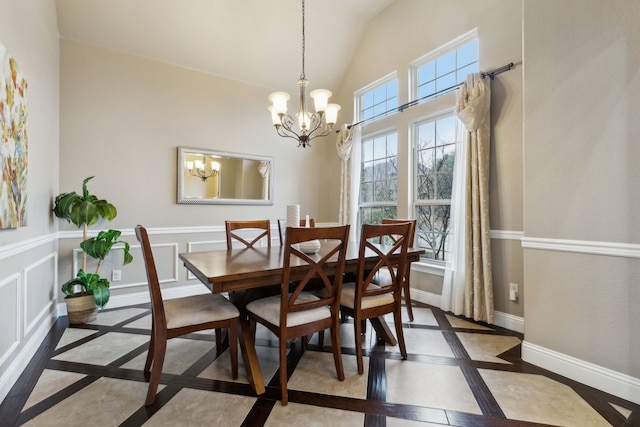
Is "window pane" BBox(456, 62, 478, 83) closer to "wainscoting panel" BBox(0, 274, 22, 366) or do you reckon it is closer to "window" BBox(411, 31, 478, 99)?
"window" BBox(411, 31, 478, 99)

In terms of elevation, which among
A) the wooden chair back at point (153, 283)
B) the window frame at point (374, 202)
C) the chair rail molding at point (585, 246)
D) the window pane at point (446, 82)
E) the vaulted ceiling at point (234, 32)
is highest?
the vaulted ceiling at point (234, 32)

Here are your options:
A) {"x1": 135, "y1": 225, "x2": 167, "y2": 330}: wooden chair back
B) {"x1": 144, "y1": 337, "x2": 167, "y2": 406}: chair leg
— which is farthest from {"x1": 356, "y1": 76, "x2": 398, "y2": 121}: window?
{"x1": 144, "y1": 337, "x2": 167, "y2": 406}: chair leg

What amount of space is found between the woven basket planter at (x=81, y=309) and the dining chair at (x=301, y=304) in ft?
6.27

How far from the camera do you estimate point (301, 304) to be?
1704 mm

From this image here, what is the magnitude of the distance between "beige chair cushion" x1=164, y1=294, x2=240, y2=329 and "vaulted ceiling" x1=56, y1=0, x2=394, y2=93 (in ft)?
10.3

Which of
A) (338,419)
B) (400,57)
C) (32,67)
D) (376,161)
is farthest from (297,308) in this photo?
(400,57)

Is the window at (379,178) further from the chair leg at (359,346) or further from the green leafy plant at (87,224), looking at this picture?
the green leafy plant at (87,224)

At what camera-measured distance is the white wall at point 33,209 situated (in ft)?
5.84

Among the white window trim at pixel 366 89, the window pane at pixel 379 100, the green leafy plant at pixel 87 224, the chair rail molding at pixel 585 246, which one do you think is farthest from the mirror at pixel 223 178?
the chair rail molding at pixel 585 246

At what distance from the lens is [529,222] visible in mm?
2068

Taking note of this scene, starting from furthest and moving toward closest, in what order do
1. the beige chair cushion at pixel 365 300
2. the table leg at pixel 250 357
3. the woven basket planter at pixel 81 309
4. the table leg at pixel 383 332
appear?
the woven basket planter at pixel 81 309, the table leg at pixel 383 332, the beige chair cushion at pixel 365 300, the table leg at pixel 250 357

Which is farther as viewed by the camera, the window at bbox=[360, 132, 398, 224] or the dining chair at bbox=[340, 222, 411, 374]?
the window at bbox=[360, 132, 398, 224]

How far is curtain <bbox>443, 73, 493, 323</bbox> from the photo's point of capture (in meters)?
2.66

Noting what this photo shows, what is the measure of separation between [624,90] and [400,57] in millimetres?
2532
